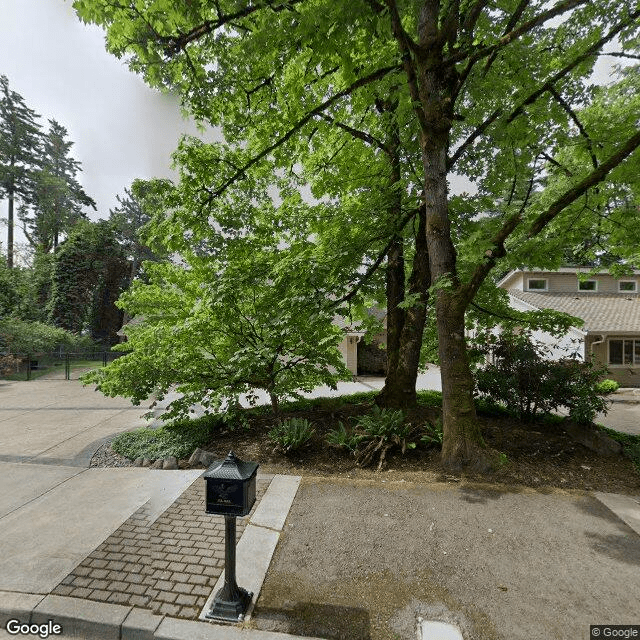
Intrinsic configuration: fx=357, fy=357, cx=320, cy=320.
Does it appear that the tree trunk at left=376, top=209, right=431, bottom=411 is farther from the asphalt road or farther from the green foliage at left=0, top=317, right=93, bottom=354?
the green foliage at left=0, top=317, right=93, bottom=354

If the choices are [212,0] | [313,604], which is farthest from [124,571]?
[212,0]

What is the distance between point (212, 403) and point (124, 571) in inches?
134

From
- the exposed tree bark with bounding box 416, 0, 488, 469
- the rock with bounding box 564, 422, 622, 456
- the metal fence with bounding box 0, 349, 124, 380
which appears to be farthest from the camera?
the metal fence with bounding box 0, 349, 124, 380

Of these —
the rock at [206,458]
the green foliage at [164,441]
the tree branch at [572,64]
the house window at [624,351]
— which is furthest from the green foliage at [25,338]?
the house window at [624,351]

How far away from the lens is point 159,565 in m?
3.22

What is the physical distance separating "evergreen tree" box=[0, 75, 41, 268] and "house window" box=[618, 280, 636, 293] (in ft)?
150

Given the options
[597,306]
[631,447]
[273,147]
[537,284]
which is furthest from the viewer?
[537,284]

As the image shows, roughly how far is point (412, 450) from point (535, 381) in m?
3.41

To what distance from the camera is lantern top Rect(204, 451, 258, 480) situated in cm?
267

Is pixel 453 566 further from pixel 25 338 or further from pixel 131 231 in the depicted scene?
pixel 131 231

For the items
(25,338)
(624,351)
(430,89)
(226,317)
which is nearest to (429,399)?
(226,317)

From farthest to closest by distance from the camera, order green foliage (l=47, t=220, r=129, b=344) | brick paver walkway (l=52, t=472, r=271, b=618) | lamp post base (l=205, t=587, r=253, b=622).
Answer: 1. green foliage (l=47, t=220, r=129, b=344)
2. brick paver walkway (l=52, t=472, r=271, b=618)
3. lamp post base (l=205, t=587, r=253, b=622)

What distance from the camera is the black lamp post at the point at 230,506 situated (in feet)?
8.67

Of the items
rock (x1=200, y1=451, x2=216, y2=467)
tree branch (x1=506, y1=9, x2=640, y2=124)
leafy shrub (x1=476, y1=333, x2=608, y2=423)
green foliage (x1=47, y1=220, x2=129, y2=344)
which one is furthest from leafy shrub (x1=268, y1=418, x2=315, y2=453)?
green foliage (x1=47, y1=220, x2=129, y2=344)
